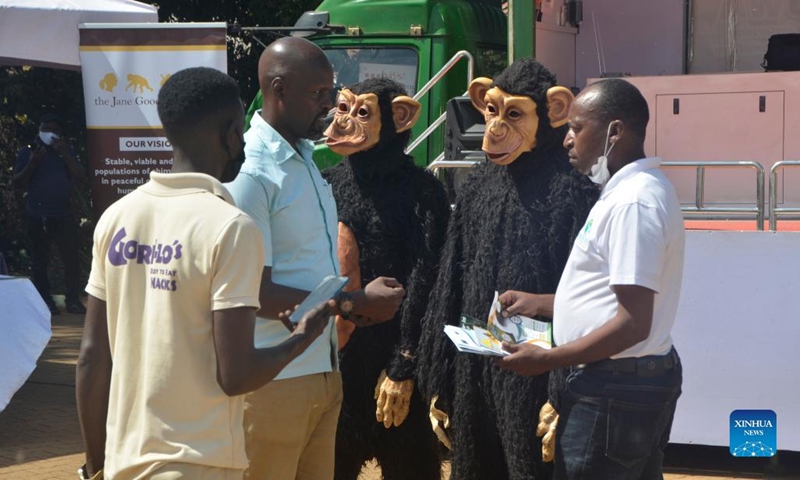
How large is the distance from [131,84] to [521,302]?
14.1ft

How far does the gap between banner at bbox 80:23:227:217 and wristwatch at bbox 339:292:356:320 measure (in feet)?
14.3

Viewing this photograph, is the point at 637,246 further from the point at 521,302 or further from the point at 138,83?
the point at 138,83

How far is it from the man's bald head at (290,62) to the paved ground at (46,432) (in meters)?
3.15

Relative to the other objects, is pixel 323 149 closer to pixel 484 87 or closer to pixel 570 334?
pixel 484 87

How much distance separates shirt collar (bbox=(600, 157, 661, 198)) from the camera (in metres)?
3.10

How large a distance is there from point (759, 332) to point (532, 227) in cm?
226

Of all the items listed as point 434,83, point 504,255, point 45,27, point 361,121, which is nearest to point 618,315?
point 504,255

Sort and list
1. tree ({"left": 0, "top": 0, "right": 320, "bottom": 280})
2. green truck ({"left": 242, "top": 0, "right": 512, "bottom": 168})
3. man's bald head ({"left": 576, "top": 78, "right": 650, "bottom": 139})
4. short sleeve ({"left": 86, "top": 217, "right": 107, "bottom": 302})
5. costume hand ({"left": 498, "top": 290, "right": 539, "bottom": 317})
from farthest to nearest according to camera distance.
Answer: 1. tree ({"left": 0, "top": 0, "right": 320, "bottom": 280})
2. green truck ({"left": 242, "top": 0, "right": 512, "bottom": 168})
3. costume hand ({"left": 498, "top": 290, "right": 539, "bottom": 317})
4. man's bald head ({"left": 576, "top": 78, "right": 650, "bottom": 139})
5. short sleeve ({"left": 86, "top": 217, "right": 107, "bottom": 302})

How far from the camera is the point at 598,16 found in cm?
771

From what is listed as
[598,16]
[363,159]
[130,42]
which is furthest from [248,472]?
[598,16]

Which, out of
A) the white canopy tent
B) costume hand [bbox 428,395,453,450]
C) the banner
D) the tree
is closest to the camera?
costume hand [bbox 428,395,453,450]

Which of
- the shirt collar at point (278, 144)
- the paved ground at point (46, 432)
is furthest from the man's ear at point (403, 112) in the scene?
the paved ground at point (46, 432)

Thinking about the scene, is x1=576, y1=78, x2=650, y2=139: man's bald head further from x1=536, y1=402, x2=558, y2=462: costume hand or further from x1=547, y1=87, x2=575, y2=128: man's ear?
x1=536, y1=402, x2=558, y2=462: costume hand

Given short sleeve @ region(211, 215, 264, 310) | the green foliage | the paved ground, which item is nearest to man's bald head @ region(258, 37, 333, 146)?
short sleeve @ region(211, 215, 264, 310)
